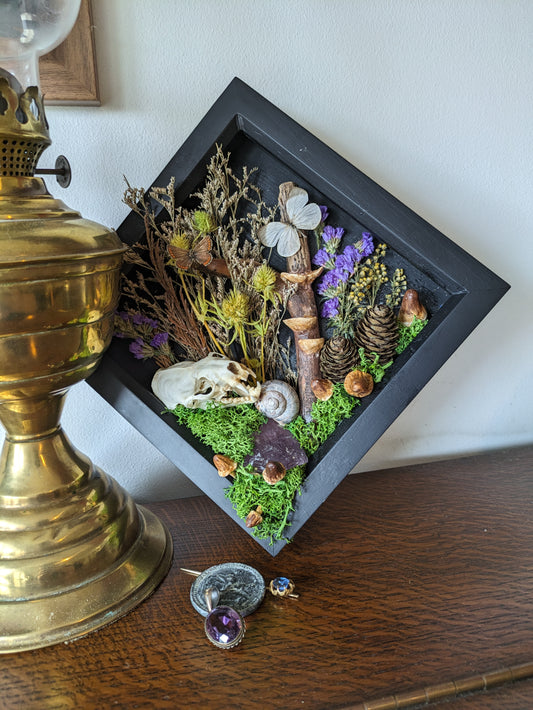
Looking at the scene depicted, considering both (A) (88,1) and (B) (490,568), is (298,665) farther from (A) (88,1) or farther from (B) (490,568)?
(A) (88,1)

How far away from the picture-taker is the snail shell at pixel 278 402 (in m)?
0.66

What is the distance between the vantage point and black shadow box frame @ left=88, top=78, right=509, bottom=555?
24.3 inches

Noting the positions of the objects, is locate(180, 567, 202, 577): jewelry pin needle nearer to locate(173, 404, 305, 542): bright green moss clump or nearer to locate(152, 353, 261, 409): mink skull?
locate(173, 404, 305, 542): bright green moss clump

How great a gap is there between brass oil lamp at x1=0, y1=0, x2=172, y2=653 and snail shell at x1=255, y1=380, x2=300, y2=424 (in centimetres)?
21

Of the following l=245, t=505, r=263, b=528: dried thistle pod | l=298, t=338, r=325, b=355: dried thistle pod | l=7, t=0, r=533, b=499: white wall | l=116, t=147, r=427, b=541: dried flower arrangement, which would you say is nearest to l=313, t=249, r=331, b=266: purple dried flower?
l=116, t=147, r=427, b=541: dried flower arrangement

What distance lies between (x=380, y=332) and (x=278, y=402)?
0.52 ft

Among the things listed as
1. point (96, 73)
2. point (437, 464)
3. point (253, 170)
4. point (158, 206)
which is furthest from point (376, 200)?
point (437, 464)

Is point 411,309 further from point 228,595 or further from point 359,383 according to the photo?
point 228,595

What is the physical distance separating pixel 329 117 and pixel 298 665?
719 millimetres

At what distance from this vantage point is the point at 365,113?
0.78 m

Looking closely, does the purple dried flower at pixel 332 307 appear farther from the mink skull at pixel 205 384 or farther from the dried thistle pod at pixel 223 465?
the dried thistle pod at pixel 223 465

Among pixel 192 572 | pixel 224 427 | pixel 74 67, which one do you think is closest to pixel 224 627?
pixel 192 572

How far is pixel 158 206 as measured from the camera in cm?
65

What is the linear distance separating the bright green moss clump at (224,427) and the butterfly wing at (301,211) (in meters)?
0.25
